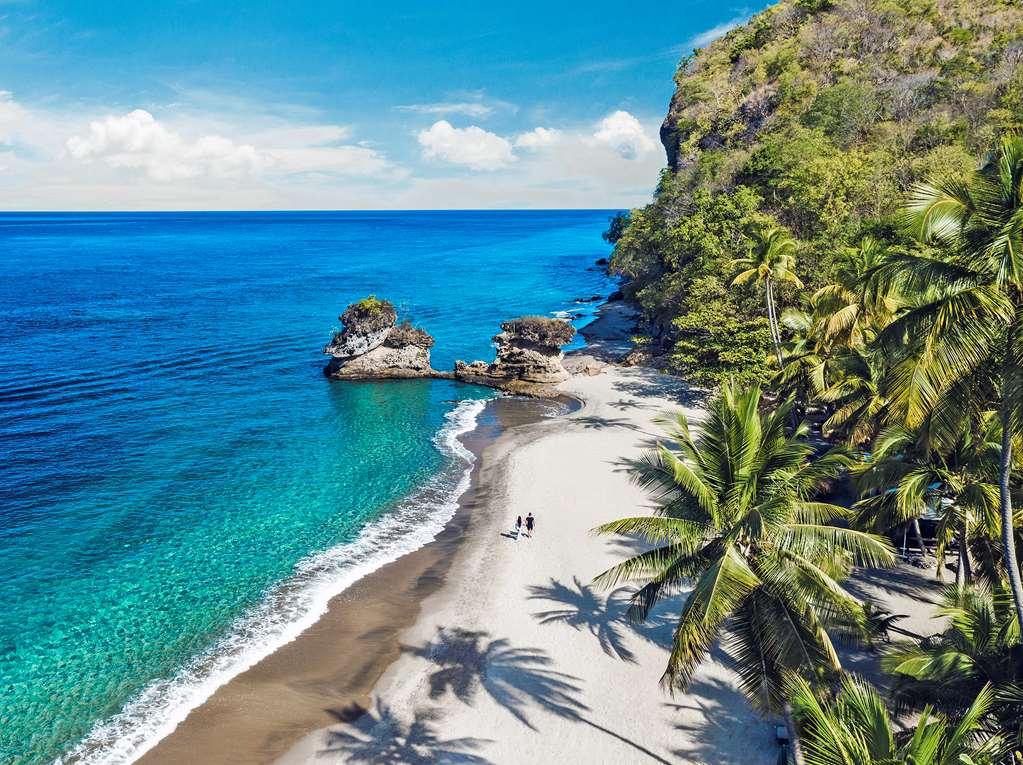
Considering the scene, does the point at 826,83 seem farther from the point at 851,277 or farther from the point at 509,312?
the point at 851,277

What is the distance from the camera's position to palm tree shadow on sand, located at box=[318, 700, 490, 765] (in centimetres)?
1728

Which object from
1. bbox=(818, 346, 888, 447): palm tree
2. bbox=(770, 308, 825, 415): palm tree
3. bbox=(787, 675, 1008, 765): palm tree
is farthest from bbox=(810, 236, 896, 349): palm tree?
bbox=(787, 675, 1008, 765): palm tree

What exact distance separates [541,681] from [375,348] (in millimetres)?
42498

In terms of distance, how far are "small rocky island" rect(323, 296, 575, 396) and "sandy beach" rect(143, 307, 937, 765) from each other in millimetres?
24291

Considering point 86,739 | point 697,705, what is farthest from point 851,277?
point 86,739

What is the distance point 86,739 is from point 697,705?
1867 cm

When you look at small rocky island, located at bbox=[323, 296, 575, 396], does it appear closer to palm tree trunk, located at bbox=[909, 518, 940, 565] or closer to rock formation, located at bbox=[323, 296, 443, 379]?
rock formation, located at bbox=[323, 296, 443, 379]

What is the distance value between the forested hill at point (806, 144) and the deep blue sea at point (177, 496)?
1997cm

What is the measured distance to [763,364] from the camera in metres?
38.0

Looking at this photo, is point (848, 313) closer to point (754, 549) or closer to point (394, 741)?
point (754, 549)

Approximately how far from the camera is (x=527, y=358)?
54250 mm

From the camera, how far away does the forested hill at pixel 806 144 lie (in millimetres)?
45188

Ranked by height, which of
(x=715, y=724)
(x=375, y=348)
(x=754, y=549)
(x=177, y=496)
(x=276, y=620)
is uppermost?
(x=754, y=549)

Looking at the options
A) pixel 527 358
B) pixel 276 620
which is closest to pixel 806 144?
pixel 527 358
